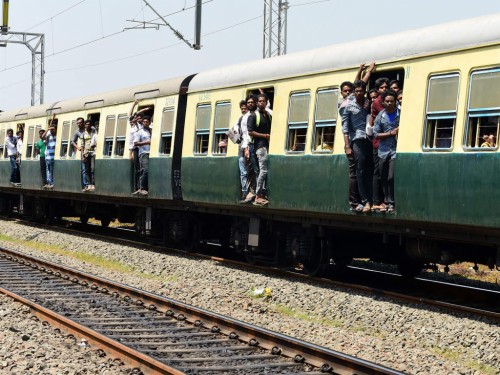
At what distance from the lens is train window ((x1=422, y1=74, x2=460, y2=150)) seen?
10.7m

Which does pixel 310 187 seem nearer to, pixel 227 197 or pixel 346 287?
pixel 346 287

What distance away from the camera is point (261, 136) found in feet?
47.4

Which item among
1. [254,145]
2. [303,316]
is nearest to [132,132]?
[254,145]

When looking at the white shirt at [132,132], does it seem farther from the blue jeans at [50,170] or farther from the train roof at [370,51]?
the blue jeans at [50,170]

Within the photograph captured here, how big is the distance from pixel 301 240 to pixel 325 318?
12.4 ft

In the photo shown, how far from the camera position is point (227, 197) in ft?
51.3

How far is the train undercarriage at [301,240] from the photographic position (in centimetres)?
1186

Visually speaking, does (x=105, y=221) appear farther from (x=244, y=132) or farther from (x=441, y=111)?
(x=441, y=111)

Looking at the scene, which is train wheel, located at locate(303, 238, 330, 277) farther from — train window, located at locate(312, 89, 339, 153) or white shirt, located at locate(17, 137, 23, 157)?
white shirt, located at locate(17, 137, 23, 157)

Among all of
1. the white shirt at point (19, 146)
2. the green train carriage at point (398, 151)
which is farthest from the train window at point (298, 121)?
the white shirt at point (19, 146)

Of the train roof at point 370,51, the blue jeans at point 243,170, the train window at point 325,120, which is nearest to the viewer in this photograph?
the train roof at point 370,51

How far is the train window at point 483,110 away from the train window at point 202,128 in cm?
687

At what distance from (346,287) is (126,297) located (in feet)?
10.6

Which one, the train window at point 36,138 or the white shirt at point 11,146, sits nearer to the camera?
the train window at point 36,138
